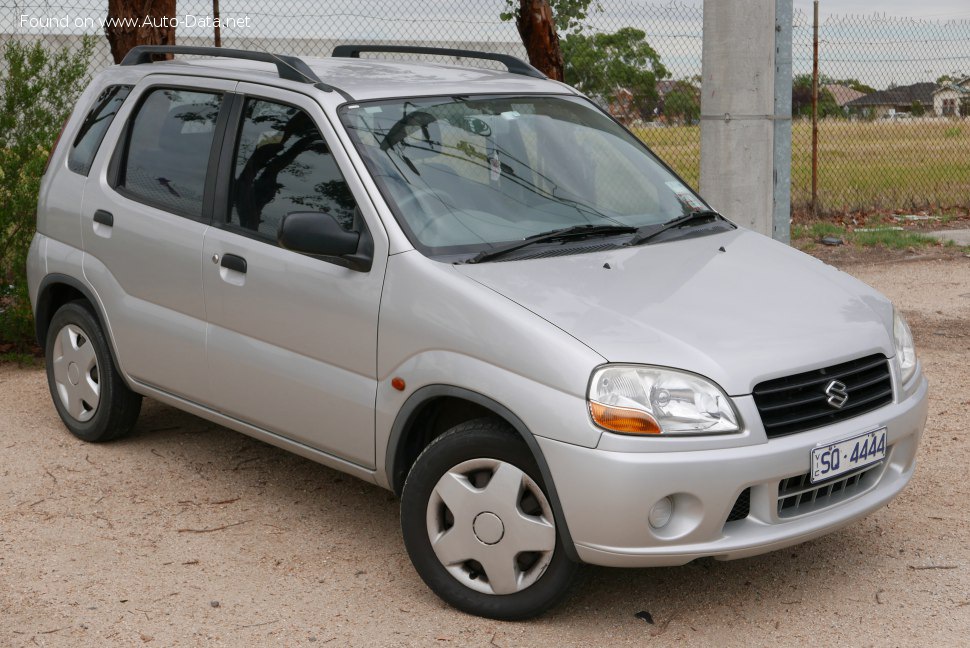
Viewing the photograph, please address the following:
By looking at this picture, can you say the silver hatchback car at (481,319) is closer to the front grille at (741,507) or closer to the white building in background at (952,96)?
the front grille at (741,507)

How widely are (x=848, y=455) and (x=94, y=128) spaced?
387cm

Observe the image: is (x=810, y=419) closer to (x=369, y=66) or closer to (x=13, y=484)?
(x=369, y=66)

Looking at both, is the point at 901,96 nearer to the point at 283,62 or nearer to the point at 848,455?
the point at 283,62

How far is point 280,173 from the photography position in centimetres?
475

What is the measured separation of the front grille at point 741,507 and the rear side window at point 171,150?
2575mm

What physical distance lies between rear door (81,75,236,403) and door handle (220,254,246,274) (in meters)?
0.19

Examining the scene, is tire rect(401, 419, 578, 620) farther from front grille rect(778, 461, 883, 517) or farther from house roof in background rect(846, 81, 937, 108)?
house roof in background rect(846, 81, 937, 108)

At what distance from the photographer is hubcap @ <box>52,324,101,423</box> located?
5.82 m

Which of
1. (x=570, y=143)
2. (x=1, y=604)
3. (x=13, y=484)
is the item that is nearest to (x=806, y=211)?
(x=570, y=143)

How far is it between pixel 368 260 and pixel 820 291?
1636mm

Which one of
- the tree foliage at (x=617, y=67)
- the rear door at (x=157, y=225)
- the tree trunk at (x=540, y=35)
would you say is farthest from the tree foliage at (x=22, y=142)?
the tree foliage at (x=617, y=67)

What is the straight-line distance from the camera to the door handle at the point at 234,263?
15.4ft

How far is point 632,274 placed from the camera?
165 inches

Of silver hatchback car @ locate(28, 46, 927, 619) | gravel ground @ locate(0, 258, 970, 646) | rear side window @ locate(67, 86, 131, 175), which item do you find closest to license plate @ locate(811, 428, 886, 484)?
silver hatchback car @ locate(28, 46, 927, 619)
